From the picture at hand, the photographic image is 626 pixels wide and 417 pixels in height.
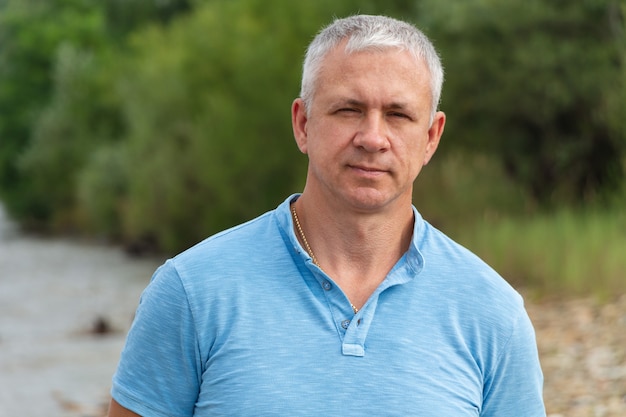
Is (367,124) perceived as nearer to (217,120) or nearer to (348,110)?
(348,110)

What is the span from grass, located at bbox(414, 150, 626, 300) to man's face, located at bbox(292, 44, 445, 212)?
10.5m

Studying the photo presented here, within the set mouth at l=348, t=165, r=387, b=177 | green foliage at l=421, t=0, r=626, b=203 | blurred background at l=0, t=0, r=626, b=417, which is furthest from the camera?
green foliage at l=421, t=0, r=626, b=203

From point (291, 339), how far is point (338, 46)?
60 centimetres

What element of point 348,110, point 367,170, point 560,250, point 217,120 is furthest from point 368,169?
point 217,120

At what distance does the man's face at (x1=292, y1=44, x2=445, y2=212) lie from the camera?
233 centimetres

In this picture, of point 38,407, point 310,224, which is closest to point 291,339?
point 310,224

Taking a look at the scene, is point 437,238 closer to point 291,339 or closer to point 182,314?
point 291,339

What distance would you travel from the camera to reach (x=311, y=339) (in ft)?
7.43

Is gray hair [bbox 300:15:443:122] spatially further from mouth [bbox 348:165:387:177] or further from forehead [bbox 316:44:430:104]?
mouth [bbox 348:165:387:177]

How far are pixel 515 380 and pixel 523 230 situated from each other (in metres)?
13.9

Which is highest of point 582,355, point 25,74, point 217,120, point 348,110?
point 25,74

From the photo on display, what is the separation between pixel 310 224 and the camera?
2.45 meters

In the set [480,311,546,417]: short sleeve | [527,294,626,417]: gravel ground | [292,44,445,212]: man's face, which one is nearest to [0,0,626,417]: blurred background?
[527,294,626,417]: gravel ground

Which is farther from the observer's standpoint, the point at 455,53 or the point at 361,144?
the point at 455,53
